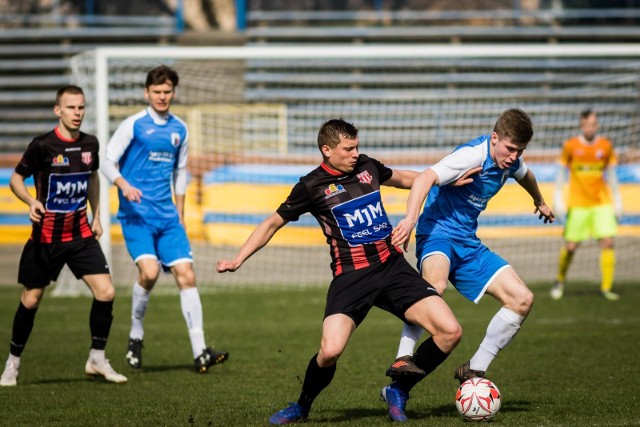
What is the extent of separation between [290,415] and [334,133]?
180 centimetres

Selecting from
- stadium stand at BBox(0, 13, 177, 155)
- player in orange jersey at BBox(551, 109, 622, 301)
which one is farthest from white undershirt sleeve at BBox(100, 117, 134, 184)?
stadium stand at BBox(0, 13, 177, 155)

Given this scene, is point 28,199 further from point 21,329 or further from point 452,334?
point 452,334

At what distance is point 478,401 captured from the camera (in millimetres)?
5852

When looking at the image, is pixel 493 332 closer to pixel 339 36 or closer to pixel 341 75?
pixel 341 75

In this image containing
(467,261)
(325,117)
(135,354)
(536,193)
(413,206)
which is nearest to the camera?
(413,206)

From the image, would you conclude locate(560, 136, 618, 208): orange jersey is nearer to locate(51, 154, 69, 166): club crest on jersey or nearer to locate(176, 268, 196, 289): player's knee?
locate(176, 268, 196, 289): player's knee

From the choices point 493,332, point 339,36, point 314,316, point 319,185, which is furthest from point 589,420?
point 339,36

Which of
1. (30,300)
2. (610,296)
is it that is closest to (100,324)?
(30,300)

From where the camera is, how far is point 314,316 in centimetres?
1180

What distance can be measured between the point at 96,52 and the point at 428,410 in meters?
8.70

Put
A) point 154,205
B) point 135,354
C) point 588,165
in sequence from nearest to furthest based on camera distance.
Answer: point 135,354 < point 154,205 < point 588,165

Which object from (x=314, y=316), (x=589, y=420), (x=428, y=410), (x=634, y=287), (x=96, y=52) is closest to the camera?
(x=589, y=420)

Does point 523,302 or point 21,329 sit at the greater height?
point 523,302

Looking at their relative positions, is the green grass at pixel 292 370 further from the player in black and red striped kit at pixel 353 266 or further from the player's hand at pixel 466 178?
the player's hand at pixel 466 178
